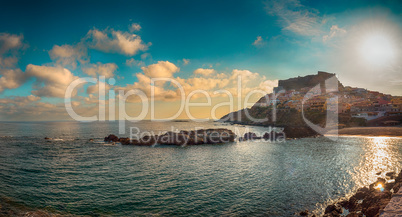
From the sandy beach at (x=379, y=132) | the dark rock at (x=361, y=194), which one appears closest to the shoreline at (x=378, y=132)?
the sandy beach at (x=379, y=132)

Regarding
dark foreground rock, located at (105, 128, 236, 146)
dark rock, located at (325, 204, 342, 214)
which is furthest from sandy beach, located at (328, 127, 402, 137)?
dark rock, located at (325, 204, 342, 214)

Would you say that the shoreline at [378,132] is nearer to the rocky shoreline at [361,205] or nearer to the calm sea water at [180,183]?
the calm sea water at [180,183]

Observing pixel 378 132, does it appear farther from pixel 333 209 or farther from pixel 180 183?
pixel 180 183

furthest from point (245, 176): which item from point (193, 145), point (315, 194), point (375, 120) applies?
point (375, 120)

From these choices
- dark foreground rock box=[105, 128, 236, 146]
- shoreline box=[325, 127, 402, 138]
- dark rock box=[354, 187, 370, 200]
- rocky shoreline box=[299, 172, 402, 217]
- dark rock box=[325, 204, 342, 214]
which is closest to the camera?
rocky shoreline box=[299, 172, 402, 217]

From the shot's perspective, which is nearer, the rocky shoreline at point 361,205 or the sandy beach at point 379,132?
the rocky shoreline at point 361,205

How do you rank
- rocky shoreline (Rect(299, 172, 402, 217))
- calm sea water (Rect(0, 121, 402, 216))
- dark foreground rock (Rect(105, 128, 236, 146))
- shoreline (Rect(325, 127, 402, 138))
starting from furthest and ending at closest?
shoreline (Rect(325, 127, 402, 138)) → dark foreground rock (Rect(105, 128, 236, 146)) → calm sea water (Rect(0, 121, 402, 216)) → rocky shoreline (Rect(299, 172, 402, 217))

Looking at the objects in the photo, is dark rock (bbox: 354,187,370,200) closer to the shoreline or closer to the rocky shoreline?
the rocky shoreline

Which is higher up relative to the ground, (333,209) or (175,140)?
(175,140)

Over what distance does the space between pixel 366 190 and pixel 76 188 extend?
32.1 metres

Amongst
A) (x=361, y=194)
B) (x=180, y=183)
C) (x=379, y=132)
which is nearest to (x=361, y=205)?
(x=361, y=194)

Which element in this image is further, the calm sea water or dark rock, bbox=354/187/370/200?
dark rock, bbox=354/187/370/200

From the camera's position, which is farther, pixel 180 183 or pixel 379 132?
pixel 379 132

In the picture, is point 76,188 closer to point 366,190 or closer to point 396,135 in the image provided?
point 366,190
